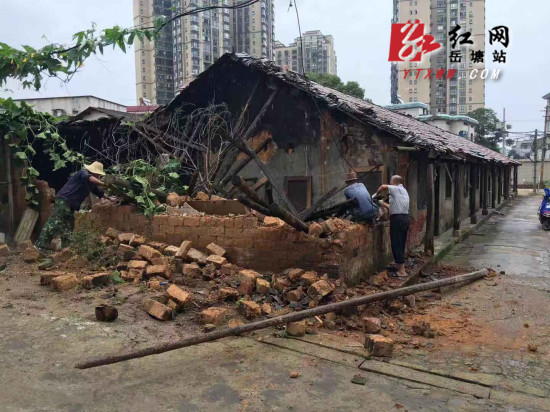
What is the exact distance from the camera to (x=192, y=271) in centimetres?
579

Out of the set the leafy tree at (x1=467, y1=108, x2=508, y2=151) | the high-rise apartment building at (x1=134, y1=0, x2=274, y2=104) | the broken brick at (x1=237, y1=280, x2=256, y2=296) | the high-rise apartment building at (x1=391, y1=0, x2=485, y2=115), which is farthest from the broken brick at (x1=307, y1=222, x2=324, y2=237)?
the high-rise apartment building at (x1=391, y1=0, x2=485, y2=115)

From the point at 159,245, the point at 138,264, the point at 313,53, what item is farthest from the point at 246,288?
the point at 313,53

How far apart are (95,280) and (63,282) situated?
40cm

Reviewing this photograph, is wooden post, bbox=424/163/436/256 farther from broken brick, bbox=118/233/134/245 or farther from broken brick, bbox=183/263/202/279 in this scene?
broken brick, bbox=118/233/134/245

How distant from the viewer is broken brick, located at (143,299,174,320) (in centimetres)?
479

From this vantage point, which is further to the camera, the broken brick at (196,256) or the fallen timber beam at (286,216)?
the broken brick at (196,256)

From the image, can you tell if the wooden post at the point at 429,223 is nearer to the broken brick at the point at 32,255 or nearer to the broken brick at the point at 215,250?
the broken brick at the point at 215,250

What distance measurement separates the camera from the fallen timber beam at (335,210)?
6535 millimetres

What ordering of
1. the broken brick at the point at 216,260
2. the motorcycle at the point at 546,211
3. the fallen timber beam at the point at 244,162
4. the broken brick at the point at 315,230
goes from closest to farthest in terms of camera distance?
the broken brick at the point at 315,230, the broken brick at the point at 216,260, the fallen timber beam at the point at 244,162, the motorcycle at the point at 546,211

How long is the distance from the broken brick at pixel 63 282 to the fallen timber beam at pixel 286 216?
2.76 meters

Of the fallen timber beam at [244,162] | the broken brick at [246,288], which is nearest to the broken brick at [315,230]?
the broken brick at [246,288]

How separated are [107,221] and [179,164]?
2861 mm

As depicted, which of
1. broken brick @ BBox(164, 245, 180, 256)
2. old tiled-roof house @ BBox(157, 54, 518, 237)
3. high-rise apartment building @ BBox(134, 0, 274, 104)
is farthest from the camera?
high-rise apartment building @ BBox(134, 0, 274, 104)

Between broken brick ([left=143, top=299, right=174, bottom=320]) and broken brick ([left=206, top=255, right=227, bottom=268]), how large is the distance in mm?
1232
